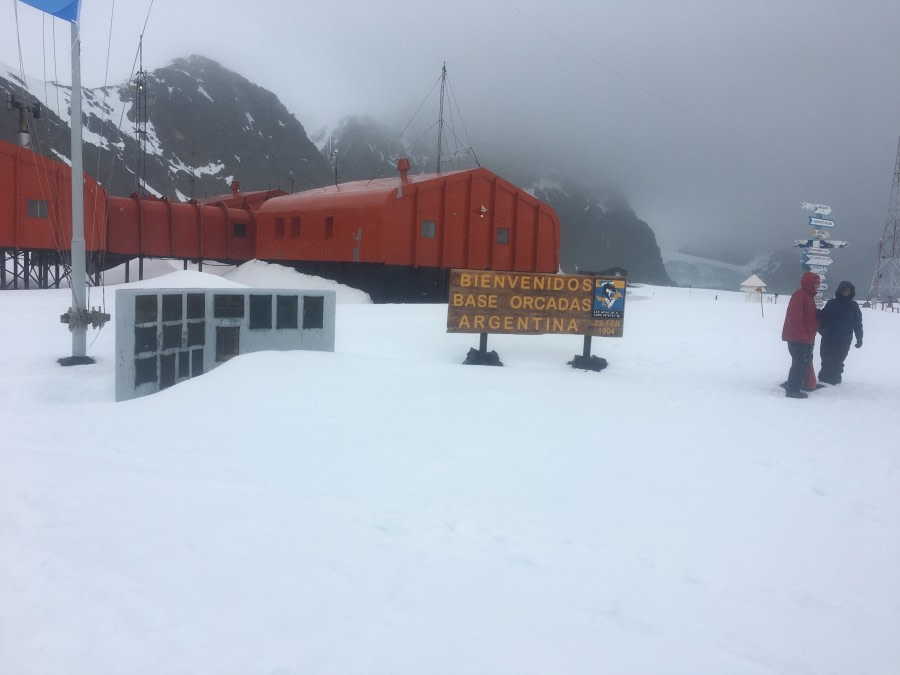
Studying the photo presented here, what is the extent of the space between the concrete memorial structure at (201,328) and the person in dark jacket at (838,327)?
26.6 ft

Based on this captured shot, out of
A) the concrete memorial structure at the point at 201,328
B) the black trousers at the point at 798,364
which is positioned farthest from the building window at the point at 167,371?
the black trousers at the point at 798,364

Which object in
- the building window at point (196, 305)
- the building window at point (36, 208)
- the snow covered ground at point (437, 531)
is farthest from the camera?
the building window at point (36, 208)

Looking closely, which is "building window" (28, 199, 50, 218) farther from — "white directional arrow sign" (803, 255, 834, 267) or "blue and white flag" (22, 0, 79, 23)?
"white directional arrow sign" (803, 255, 834, 267)

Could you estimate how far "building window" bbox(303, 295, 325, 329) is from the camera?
10.1 m

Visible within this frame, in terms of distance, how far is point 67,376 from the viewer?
934cm

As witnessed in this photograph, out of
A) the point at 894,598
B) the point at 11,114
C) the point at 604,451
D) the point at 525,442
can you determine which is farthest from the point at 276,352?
the point at 11,114

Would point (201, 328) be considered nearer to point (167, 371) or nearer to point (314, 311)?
point (167, 371)

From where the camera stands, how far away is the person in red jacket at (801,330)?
9195mm

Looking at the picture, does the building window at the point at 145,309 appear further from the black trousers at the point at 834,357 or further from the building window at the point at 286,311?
the black trousers at the point at 834,357

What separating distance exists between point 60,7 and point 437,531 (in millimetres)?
9743

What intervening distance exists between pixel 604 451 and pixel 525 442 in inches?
29.5

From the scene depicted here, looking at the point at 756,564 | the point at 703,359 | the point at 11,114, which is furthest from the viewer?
the point at 11,114

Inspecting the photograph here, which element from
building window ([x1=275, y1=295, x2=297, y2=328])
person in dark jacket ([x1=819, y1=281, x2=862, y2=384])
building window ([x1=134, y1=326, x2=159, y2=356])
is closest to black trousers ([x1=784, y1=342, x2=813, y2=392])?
person in dark jacket ([x1=819, y1=281, x2=862, y2=384])

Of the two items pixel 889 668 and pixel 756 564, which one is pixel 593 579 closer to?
pixel 756 564
